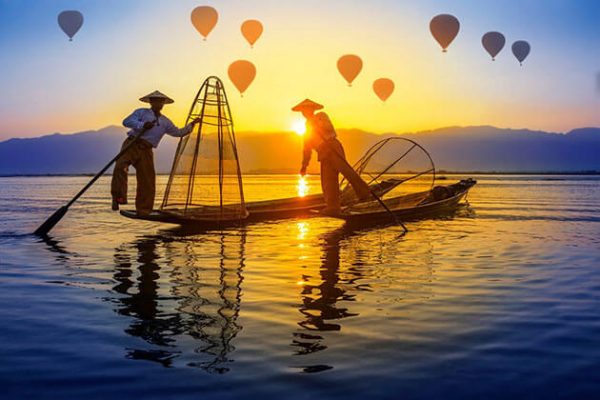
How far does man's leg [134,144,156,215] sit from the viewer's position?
575 inches

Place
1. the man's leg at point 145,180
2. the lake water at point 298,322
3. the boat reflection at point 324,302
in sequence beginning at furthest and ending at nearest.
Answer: the man's leg at point 145,180
the boat reflection at point 324,302
the lake water at point 298,322

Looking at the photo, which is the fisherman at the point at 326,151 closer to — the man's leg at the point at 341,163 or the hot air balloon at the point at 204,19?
the man's leg at the point at 341,163

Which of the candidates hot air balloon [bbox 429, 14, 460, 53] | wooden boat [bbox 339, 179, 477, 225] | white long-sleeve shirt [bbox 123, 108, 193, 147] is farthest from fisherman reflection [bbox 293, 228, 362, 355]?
hot air balloon [bbox 429, 14, 460, 53]

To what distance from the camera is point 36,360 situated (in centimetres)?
489

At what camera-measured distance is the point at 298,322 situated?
6184 millimetres

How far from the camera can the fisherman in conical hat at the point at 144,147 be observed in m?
14.2

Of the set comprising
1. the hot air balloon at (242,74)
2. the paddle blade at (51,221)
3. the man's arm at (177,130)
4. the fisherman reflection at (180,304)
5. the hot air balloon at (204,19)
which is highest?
the hot air balloon at (204,19)

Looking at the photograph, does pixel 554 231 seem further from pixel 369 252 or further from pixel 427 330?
pixel 427 330

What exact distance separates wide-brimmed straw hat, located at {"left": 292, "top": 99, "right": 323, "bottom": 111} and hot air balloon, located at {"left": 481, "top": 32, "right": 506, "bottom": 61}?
34.1m

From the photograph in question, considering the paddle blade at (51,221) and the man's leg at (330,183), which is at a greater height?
the man's leg at (330,183)

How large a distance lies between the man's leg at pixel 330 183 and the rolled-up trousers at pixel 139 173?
476 centimetres

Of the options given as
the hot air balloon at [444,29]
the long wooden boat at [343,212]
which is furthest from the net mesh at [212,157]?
the hot air balloon at [444,29]

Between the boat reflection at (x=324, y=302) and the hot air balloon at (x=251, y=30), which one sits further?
the hot air balloon at (x=251, y=30)

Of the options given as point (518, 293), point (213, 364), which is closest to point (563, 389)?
point (213, 364)
